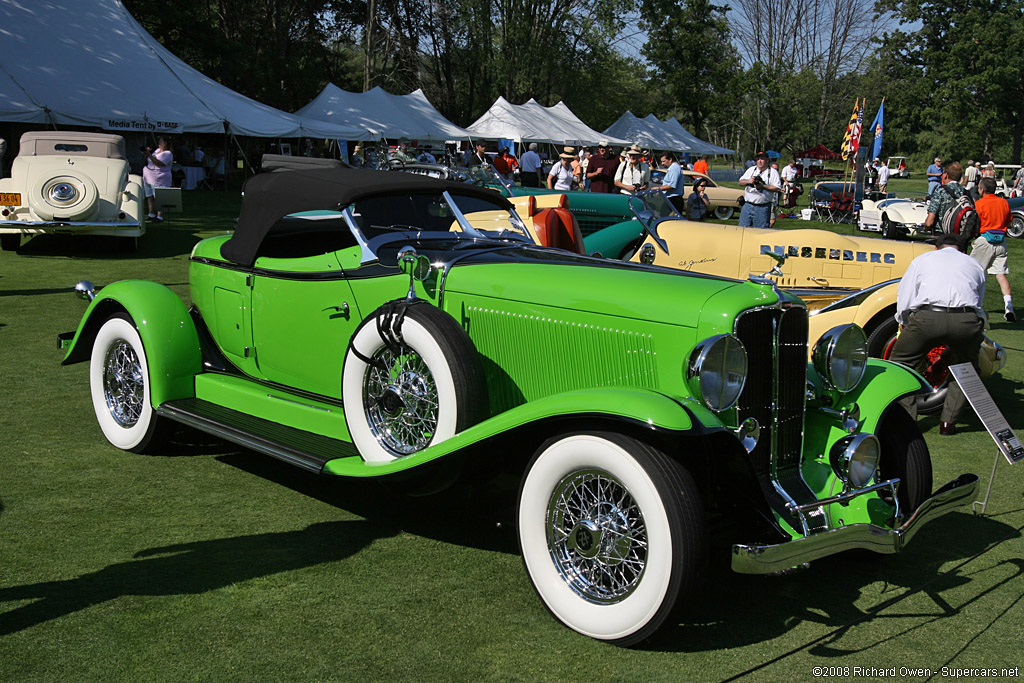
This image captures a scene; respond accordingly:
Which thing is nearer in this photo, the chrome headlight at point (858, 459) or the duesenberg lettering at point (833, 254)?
the chrome headlight at point (858, 459)

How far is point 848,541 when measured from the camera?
10.2 ft

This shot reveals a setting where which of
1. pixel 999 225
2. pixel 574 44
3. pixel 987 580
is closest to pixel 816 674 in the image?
pixel 987 580

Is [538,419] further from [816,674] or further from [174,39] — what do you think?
[174,39]

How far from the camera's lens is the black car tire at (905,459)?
12.7 ft

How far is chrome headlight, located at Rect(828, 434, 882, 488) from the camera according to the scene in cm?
355

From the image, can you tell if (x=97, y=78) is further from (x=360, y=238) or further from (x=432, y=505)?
(x=432, y=505)

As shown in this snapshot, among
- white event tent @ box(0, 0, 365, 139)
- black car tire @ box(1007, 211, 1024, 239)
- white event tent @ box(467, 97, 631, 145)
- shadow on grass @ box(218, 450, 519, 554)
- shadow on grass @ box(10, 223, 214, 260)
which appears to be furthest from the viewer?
white event tent @ box(467, 97, 631, 145)

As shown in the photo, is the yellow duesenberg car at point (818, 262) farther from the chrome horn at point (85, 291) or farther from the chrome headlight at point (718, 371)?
the chrome horn at point (85, 291)

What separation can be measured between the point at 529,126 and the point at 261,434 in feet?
94.0

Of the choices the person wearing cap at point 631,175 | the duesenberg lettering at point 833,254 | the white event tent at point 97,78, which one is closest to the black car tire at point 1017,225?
the person wearing cap at point 631,175

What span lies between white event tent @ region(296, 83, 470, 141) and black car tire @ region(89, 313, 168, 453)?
913 inches

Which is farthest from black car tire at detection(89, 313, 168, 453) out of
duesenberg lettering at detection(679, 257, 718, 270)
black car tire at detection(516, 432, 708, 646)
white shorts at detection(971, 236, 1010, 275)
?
white shorts at detection(971, 236, 1010, 275)

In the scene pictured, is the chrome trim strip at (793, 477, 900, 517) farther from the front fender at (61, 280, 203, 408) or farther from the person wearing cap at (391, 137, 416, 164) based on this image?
the person wearing cap at (391, 137, 416, 164)

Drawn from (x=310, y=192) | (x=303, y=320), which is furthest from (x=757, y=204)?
(x=303, y=320)
